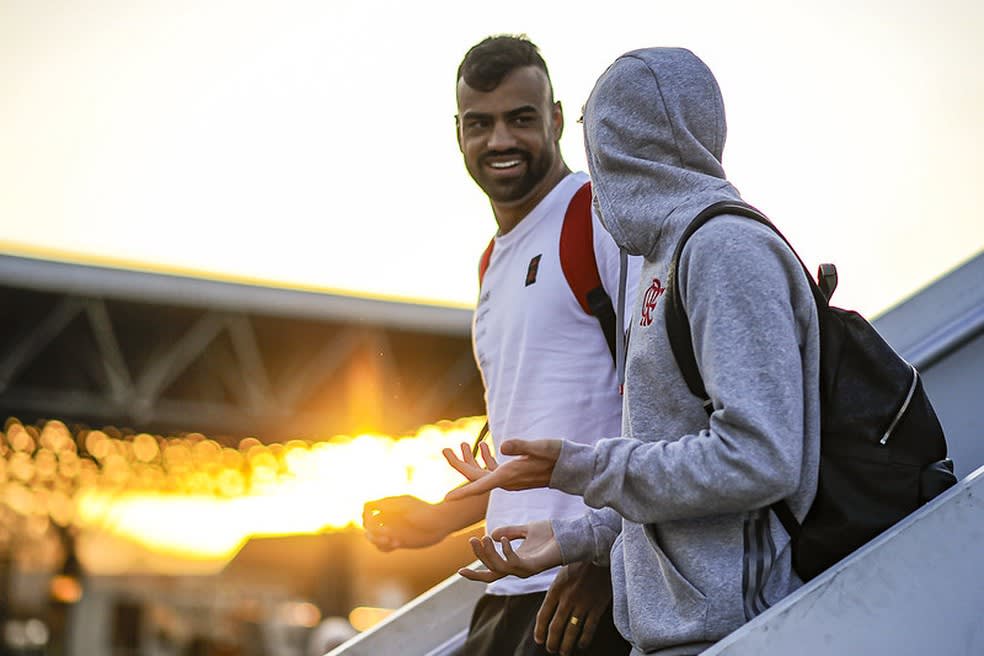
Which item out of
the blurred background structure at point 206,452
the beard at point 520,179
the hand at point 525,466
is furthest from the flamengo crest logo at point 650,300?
the blurred background structure at point 206,452

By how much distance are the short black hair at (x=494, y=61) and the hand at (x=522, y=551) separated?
1051 mm

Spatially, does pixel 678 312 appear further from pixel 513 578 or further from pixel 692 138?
pixel 513 578

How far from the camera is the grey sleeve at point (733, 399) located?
1.68 metres

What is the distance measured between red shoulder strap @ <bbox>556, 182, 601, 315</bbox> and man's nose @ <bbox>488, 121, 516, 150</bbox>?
0.67ft

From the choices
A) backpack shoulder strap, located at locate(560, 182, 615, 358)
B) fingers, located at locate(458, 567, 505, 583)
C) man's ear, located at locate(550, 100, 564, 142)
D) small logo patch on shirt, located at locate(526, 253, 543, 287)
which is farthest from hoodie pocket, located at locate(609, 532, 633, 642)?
man's ear, located at locate(550, 100, 564, 142)

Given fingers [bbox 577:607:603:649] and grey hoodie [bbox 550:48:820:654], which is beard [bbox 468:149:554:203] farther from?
fingers [bbox 577:607:603:649]

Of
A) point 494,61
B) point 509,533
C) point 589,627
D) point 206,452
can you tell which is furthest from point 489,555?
point 206,452

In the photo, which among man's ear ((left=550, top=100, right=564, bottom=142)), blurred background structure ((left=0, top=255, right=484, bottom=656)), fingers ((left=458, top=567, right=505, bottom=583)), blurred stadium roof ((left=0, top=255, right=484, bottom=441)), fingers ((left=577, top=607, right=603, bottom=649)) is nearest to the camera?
fingers ((left=577, top=607, right=603, bottom=649))

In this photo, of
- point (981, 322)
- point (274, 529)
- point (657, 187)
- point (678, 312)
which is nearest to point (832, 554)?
point (678, 312)

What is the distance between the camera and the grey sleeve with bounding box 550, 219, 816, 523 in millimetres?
1678

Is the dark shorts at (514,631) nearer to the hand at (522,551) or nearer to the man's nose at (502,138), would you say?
the hand at (522,551)

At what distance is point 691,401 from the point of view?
72.7 inches

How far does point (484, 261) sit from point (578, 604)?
95 centimetres

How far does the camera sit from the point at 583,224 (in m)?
2.63
